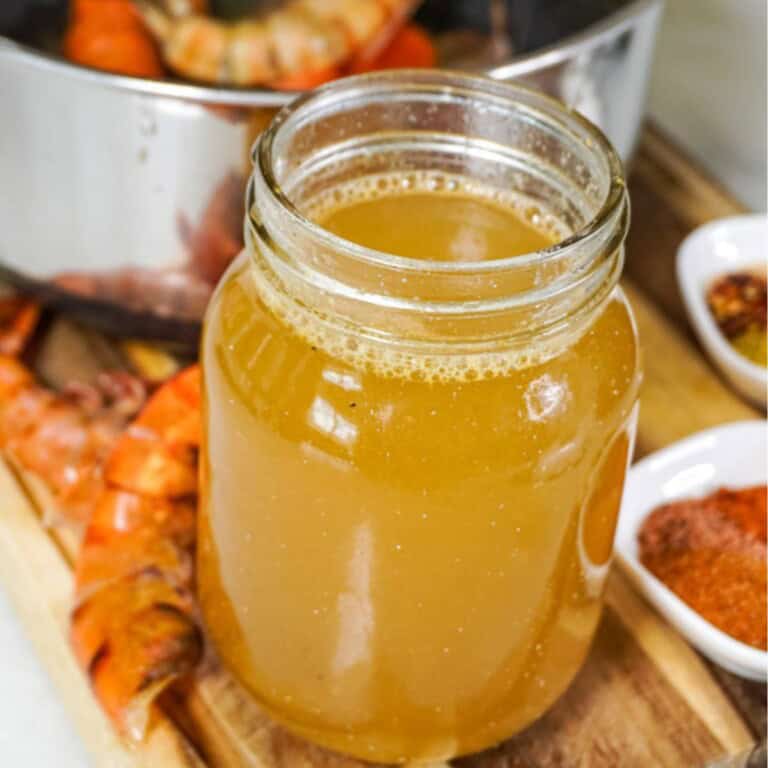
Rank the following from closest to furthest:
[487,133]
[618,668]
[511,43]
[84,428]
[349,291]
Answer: [349,291]
[487,133]
[618,668]
[84,428]
[511,43]

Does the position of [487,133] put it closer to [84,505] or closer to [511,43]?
[84,505]

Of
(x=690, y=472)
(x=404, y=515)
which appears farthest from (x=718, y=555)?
(x=404, y=515)

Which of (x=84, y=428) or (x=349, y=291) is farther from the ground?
(x=349, y=291)

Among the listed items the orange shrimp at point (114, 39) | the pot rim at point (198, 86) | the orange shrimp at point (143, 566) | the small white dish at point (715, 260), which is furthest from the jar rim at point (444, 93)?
the orange shrimp at point (114, 39)

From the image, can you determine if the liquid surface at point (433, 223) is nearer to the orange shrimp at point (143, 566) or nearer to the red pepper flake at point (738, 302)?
the orange shrimp at point (143, 566)

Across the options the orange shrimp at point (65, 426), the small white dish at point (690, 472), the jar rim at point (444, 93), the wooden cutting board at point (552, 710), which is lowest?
the wooden cutting board at point (552, 710)

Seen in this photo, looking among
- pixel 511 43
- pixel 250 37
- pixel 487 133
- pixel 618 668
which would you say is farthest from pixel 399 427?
pixel 511 43
